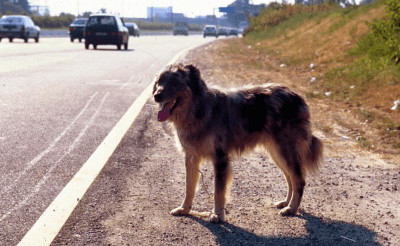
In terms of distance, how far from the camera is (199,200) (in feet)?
15.4

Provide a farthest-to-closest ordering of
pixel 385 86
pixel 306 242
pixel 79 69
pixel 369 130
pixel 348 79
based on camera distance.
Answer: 1. pixel 79 69
2. pixel 348 79
3. pixel 385 86
4. pixel 369 130
5. pixel 306 242

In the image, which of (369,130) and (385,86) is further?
(385,86)

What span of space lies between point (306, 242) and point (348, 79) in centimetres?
935

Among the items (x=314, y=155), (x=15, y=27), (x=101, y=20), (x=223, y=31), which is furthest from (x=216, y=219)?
(x=223, y=31)

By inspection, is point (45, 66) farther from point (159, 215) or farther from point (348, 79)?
point (159, 215)

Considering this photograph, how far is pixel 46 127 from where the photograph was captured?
7.34m

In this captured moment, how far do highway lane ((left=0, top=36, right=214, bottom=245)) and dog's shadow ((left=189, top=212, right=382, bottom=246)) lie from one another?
56.7 inches

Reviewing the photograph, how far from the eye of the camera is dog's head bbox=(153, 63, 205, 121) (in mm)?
3994

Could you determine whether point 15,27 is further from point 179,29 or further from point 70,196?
point 179,29

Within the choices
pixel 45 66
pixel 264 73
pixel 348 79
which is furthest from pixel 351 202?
pixel 45 66

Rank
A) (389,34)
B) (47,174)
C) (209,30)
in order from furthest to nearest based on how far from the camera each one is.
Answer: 1. (209,30)
2. (389,34)
3. (47,174)

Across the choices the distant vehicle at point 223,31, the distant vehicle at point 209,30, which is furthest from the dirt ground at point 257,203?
the distant vehicle at point 223,31

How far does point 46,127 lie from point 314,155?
4.17 m

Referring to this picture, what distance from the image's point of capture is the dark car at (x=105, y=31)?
28.5 meters
